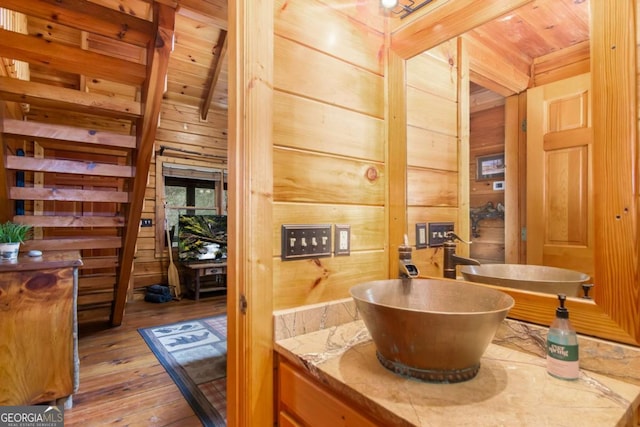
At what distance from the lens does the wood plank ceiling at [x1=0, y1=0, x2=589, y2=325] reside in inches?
40.6

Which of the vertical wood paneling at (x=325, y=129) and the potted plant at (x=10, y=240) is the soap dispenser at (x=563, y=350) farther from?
the potted plant at (x=10, y=240)

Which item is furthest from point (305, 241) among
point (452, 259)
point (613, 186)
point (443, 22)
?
point (443, 22)

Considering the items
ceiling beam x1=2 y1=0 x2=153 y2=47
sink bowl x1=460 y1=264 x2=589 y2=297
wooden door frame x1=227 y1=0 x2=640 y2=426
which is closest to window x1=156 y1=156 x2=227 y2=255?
ceiling beam x1=2 y1=0 x2=153 y2=47

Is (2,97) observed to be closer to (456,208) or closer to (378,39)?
(378,39)

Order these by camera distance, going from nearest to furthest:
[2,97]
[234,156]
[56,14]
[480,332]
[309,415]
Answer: [480,332]
[309,415]
[234,156]
[56,14]
[2,97]

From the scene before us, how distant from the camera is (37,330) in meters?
1.85

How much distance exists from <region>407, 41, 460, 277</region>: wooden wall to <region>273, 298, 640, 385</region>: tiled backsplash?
0.39 m

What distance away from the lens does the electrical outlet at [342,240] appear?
3.64 feet

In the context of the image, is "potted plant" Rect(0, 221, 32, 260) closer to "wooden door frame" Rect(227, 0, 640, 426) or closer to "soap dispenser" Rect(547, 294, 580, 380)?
"wooden door frame" Rect(227, 0, 640, 426)

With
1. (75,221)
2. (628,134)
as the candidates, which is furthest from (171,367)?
(628,134)

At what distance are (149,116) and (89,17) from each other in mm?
617

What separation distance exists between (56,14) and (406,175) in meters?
2.13

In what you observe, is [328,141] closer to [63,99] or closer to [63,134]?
[63,99]

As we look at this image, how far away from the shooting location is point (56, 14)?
5.87 ft
